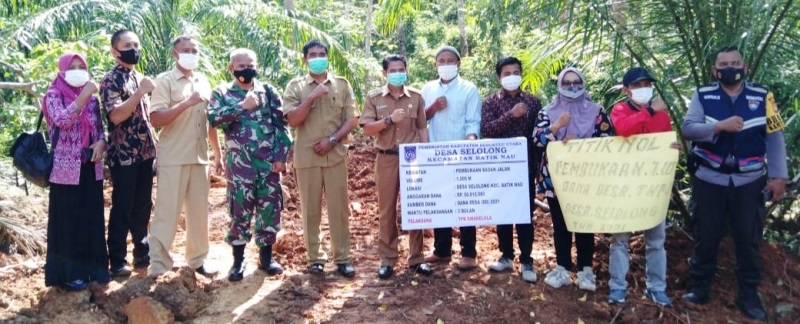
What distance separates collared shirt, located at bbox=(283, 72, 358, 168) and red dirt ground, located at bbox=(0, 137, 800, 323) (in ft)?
2.89

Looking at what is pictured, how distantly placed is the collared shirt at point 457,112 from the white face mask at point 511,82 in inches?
9.8

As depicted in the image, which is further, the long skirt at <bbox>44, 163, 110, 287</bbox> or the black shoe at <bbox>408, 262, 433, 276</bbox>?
the black shoe at <bbox>408, 262, 433, 276</bbox>

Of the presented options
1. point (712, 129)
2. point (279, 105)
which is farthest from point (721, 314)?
point (279, 105)

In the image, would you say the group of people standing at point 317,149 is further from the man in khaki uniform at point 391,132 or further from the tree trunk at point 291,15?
the tree trunk at point 291,15

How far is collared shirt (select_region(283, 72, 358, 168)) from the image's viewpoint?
480 cm

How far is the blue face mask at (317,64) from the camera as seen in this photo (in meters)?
4.73

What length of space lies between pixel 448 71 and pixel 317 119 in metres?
1.00

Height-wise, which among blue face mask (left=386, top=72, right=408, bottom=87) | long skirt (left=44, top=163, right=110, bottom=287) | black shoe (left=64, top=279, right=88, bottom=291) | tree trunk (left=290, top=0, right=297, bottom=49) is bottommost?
black shoe (left=64, top=279, right=88, bottom=291)

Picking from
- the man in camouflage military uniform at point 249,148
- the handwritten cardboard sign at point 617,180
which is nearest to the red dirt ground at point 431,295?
the man in camouflage military uniform at point 249,148

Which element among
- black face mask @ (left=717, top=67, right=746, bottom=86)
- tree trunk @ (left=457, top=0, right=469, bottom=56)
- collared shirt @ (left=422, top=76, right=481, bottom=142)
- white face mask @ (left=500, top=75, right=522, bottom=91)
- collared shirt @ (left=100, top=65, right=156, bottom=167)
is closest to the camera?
black face mask @ (left=717, top=67, right=746, bottom=86)

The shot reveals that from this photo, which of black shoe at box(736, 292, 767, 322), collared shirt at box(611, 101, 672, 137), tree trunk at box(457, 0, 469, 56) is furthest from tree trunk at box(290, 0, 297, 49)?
black shoe at box(736, 292, 767, 322)

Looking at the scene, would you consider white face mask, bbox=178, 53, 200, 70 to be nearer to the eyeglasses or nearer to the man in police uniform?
the eyeglasses

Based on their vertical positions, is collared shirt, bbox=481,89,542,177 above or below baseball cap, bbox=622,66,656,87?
below

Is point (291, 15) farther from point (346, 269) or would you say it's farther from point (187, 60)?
point (346, 269)
